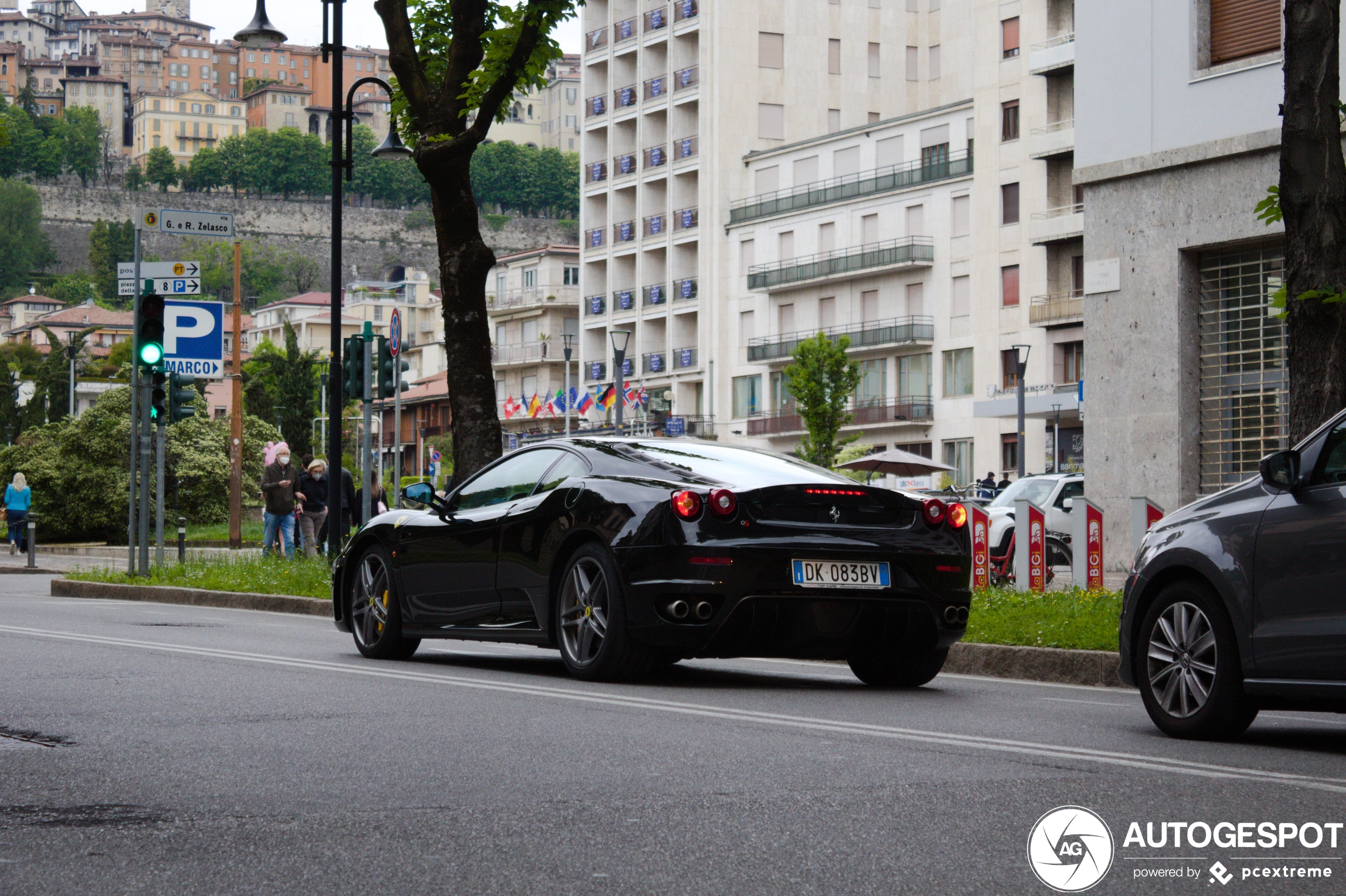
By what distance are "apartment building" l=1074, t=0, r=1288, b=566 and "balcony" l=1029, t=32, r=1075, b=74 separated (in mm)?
40698

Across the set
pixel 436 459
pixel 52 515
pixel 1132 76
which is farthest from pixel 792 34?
pixel 1132 76

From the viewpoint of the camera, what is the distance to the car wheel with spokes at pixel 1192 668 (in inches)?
305

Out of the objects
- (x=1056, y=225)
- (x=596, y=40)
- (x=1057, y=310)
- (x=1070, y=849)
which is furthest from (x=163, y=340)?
(x=596, y=40)

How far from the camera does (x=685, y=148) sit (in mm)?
84375

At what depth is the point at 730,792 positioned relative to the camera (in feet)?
19.4

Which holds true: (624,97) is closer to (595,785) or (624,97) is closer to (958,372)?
(958,372)

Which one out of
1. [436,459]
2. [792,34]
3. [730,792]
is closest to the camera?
[730,792]

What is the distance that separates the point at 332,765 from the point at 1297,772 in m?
3.49

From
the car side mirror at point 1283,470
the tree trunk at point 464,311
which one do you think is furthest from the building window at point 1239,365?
the car side mirror at point 1283,470

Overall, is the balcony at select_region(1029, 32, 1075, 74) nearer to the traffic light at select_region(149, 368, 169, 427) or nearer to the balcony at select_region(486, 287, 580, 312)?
the balcony at select_region(486, 287, 580, 312)

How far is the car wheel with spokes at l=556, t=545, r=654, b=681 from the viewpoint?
31.6 feet

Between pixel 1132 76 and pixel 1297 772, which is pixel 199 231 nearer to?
pixel 1132 76

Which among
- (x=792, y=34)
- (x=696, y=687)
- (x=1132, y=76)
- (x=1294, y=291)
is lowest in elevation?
(x=696, y=687)

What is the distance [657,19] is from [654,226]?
9.61 meters
